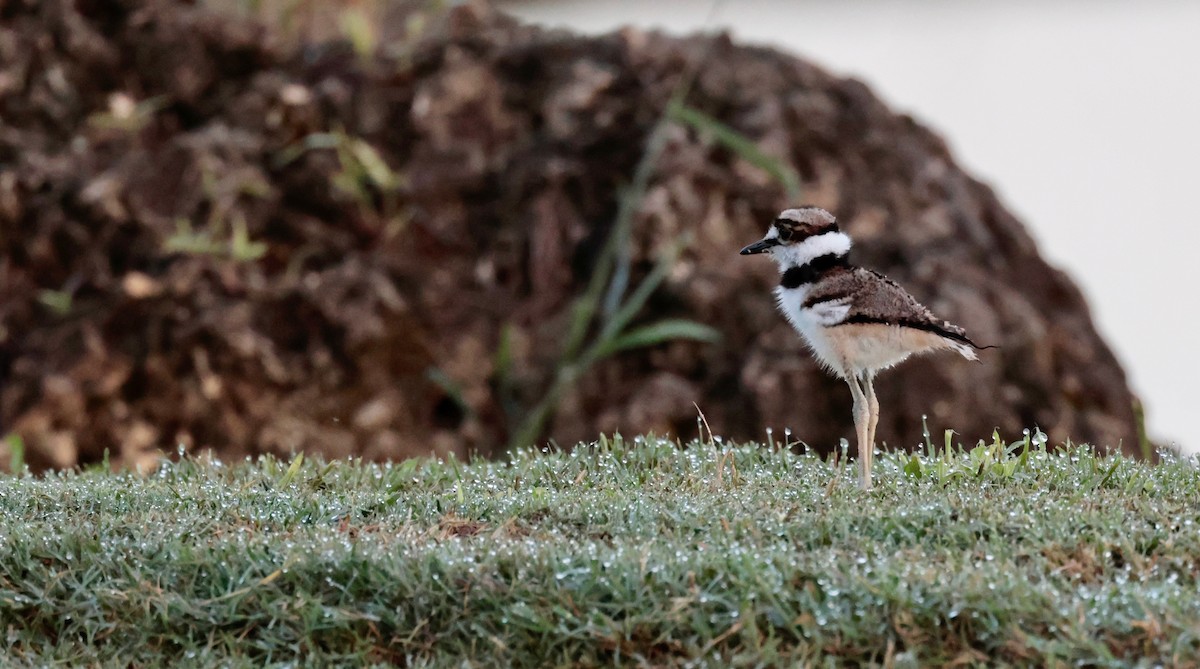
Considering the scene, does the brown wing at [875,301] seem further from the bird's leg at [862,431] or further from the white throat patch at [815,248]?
the bird's leg at [862,431]

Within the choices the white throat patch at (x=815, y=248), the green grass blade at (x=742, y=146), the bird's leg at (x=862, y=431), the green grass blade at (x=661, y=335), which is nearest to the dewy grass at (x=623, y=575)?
the bird's leg at (x=862, y=431)

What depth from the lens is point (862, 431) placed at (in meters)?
4.07

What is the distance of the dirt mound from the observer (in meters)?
6.85

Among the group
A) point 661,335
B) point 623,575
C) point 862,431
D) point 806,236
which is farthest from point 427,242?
point 623,575

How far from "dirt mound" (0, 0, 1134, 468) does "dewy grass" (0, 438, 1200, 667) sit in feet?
9.21

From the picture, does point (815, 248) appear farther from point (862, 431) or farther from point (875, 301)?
point (862, 431)

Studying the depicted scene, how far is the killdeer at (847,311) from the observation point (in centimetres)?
388

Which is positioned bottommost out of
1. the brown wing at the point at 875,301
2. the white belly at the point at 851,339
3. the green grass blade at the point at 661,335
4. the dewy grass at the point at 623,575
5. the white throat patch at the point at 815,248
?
the green grass blade at the point at 661,335

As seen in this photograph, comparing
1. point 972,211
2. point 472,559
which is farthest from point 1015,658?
point 972,211

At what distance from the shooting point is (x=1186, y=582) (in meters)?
3.29

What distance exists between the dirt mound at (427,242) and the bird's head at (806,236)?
8.36 ft

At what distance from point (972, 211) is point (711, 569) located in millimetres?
4673

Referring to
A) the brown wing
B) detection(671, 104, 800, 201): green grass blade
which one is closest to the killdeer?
the brown wing

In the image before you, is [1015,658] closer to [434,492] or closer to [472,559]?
[472,559]
